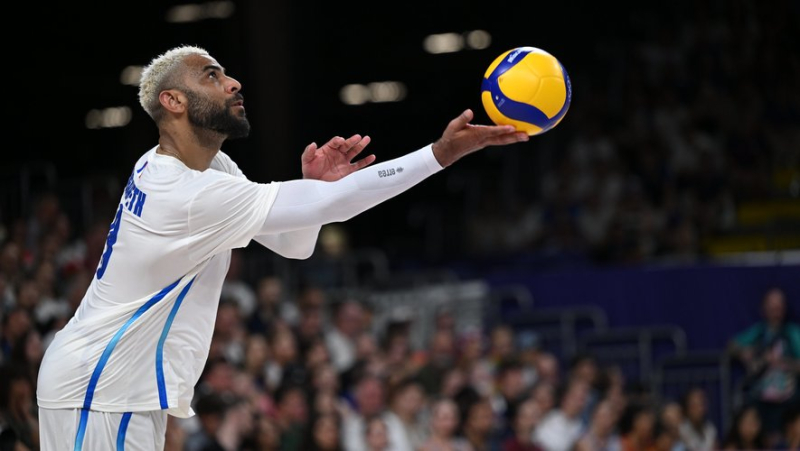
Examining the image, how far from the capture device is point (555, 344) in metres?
15.7

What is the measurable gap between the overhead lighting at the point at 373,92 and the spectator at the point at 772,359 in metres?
15.8

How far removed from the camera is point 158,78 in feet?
17.0

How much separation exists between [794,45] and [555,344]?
5987mm

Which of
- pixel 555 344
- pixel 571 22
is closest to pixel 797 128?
pixel 555 344

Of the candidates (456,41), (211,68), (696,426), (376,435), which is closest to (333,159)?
(211,68)

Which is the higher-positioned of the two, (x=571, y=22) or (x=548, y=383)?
(x=571, y=22)

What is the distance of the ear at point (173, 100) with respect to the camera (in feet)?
16.8

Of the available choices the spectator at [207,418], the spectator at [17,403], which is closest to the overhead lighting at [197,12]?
the spectator at [207,418]

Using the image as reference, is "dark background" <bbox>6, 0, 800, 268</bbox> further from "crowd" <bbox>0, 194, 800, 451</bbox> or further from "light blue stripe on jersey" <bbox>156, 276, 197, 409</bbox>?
"light blue stripe on jersey" <bbox>156, 276, 197, 409</bbox>

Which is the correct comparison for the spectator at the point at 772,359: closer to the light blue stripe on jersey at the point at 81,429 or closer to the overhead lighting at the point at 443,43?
the light blue stripe on jersey at the point at 81,429

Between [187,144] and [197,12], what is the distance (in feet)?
68.2

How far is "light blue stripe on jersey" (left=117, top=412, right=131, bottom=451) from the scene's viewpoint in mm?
4941

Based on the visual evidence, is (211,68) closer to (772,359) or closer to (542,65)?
(542,65)

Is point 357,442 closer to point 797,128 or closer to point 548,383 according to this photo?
point 548,383
